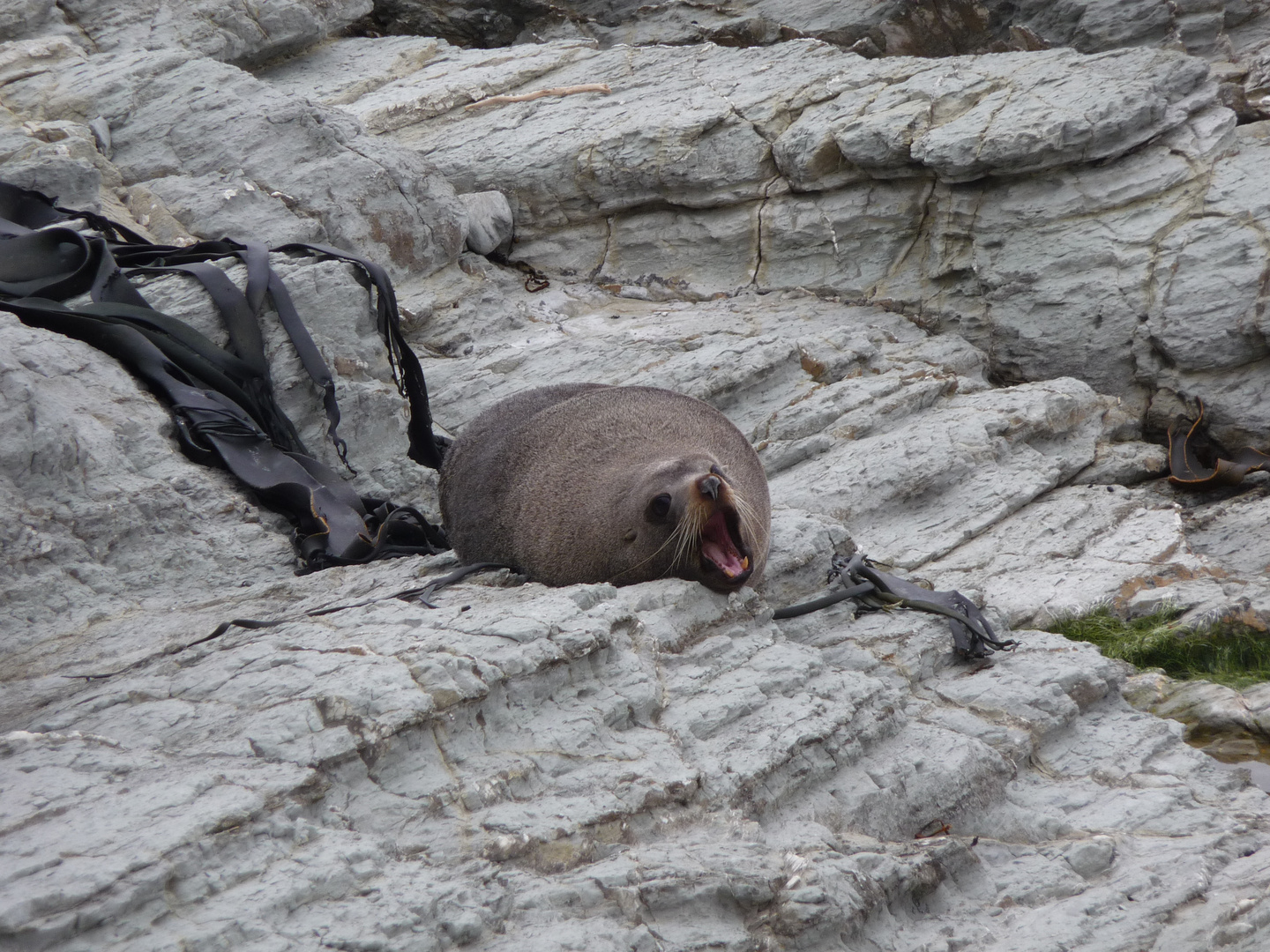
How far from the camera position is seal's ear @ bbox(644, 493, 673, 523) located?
4.87 metres

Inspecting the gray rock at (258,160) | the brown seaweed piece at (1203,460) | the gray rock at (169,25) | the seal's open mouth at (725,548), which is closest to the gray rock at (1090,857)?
the seal's open mouth at (725,548)

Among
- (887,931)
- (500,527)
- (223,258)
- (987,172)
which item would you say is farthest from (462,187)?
(887,931)

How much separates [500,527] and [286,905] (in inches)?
124

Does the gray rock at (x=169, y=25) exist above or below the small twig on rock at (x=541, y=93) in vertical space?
above

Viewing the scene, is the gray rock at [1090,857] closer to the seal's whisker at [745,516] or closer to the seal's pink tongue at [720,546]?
the seal's pink tongue at [720,546]

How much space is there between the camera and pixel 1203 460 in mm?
7719

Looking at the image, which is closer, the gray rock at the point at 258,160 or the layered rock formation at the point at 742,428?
the layered rock formation at the point at 742,428

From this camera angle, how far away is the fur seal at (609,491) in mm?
4828

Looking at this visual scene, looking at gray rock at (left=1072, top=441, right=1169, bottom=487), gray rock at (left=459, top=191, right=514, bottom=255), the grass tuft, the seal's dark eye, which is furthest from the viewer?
gray rock at (left=459, top=191, right=514, bottom=255)

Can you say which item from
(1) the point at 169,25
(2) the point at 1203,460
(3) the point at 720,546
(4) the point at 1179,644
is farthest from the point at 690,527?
(1) the point at 169,25

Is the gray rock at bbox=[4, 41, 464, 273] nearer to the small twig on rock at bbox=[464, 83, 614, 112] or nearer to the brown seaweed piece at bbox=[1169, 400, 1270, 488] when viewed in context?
the small twig on rock at bbox=[464, 83, 614, 112]

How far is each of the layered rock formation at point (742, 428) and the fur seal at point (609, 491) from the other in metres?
0.25

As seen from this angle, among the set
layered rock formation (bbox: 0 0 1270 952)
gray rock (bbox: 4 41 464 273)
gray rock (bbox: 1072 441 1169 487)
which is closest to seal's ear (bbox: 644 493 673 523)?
layered rock formation (bbox: 0 0 1270 952)

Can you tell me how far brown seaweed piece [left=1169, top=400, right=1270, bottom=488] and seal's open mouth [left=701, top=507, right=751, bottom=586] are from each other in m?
3.86
